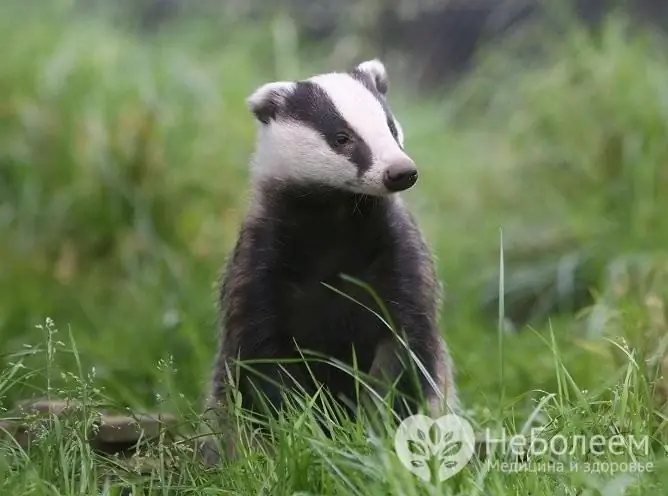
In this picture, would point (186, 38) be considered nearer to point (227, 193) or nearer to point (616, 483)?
point (227, 193)

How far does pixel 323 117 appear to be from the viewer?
356 cm

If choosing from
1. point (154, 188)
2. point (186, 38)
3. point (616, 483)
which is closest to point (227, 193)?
point (154, 188)

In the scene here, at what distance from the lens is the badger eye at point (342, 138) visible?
3473 mm

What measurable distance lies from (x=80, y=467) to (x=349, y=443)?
62 cm

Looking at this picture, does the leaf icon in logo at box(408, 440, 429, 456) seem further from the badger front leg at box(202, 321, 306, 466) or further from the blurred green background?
the blurred green background

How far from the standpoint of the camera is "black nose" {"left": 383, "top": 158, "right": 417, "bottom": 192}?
3.23 m

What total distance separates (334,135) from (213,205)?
2.96 m

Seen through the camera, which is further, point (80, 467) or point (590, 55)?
point (590, 55)

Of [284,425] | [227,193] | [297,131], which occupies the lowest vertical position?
[227,193]

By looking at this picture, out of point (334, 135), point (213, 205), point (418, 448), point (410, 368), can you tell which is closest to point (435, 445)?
point (418, 448)

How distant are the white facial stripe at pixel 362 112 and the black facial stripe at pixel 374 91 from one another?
38mm

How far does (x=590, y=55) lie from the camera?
20.9ft

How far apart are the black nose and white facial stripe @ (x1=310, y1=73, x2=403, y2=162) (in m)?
0.05

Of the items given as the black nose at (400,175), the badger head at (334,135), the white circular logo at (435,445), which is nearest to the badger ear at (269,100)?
the badger head at (334,135)
